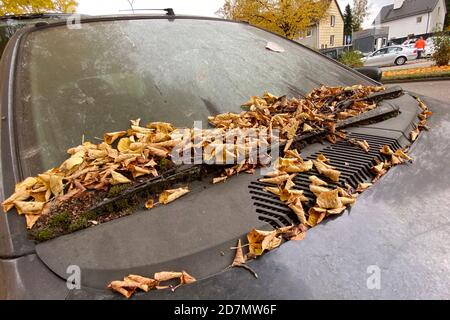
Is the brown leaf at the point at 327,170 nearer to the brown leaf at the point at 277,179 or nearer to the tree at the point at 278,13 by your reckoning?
the brown leaf at the point at 277,179

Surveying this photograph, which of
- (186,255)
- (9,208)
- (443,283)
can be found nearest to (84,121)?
(9,208)

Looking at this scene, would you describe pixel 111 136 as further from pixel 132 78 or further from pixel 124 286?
pixel 124 286

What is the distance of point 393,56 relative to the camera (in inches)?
886

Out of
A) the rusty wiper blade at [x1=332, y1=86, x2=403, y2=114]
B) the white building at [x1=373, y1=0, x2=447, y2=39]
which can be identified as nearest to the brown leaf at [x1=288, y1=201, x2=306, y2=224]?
the rusty wiper blade at [x1=332, y1=86, x2=403, y2=114]

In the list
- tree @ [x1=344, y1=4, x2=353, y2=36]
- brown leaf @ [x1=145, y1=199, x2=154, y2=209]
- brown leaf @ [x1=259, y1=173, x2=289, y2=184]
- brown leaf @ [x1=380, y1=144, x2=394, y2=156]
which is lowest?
brown leaf @ [x1=145, y1=199, x2=154, y2=209]

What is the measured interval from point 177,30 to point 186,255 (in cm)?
159

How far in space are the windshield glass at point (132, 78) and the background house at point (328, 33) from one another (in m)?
35.4

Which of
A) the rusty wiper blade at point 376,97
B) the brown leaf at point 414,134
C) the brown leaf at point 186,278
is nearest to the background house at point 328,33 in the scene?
the rusty wiper blade at point 376,97

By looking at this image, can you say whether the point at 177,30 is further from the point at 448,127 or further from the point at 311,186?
the point at 448,127

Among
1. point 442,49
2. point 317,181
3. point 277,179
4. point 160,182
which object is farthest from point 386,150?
point 442,49

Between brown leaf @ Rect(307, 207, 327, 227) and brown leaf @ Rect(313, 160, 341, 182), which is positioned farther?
brown leaf @ Rect(313, 160, 341, 182)

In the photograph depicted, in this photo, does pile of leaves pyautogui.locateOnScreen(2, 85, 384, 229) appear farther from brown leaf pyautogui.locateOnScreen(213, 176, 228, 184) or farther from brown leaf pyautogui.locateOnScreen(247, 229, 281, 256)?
brown leaf pyautogui.locateOnScreen(247, 229, 281, 256)

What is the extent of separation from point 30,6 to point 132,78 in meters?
7.20

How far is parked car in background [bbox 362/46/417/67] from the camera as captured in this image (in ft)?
73.8
